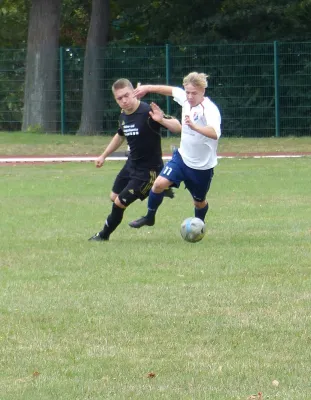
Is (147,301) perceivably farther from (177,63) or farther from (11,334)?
(177,63)

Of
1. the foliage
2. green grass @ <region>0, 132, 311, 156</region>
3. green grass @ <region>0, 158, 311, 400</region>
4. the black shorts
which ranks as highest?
the foliage

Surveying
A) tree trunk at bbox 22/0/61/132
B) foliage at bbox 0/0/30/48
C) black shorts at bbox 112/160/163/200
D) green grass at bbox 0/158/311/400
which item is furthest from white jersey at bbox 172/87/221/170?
foliage at bbox 0/0/30/48

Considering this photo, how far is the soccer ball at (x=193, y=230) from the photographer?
35.3 ft

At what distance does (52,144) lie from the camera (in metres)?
29.6

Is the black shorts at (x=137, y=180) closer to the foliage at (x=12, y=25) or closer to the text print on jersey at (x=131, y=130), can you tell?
the text print on jersey at (x=131, y=130)

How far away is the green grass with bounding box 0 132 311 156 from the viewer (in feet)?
91.5

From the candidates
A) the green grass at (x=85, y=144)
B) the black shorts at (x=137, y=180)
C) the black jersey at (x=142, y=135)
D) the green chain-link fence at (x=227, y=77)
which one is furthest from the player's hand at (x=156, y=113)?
the green chain-link fence at (x=227, y=77)

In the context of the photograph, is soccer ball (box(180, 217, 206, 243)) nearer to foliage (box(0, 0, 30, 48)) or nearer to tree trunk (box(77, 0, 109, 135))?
tree trunk (box(77, 0, 109, 135))

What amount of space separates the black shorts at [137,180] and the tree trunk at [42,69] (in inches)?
837

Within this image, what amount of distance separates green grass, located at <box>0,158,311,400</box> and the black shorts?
50 centimetres

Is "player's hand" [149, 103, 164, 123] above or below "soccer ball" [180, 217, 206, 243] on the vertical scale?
above

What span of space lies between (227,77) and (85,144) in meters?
4.78

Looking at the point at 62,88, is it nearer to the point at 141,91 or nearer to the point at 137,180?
the point at 137,180

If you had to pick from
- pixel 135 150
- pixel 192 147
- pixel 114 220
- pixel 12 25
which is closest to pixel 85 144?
pixel 12 25
